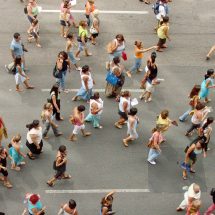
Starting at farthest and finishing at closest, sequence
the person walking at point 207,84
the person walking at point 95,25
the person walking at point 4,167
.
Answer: the person walking at point 95,25 → the person walking at point 207,84 → the person walking at point 4,167

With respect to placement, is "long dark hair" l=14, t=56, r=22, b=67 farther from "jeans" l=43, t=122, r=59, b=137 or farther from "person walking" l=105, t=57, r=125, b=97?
"person walking" l=105, t=57, r=125, b=97

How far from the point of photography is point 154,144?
1445cm

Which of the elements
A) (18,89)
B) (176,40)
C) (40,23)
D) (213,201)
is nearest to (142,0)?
(176,40)

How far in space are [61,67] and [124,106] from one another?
2.58 m

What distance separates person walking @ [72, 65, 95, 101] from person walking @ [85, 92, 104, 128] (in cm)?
97

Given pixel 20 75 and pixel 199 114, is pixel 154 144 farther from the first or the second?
pixel 20 75

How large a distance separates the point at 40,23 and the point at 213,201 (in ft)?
34.9

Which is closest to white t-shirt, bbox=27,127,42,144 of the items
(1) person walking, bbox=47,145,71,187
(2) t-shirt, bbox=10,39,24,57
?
(1) person walking, bbox=47,145,71,187

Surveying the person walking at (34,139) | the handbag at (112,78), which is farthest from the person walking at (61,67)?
the person walking at (34,139)

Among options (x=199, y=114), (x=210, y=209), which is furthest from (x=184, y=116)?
(x=210, y=209)

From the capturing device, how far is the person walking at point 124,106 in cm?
1542

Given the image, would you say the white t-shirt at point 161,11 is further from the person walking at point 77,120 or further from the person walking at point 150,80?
the person walking at point 77,120

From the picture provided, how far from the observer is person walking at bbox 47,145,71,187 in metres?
13.5

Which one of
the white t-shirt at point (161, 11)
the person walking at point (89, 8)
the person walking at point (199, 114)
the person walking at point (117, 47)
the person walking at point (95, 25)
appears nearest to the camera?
the person walking at point (199, 114)
